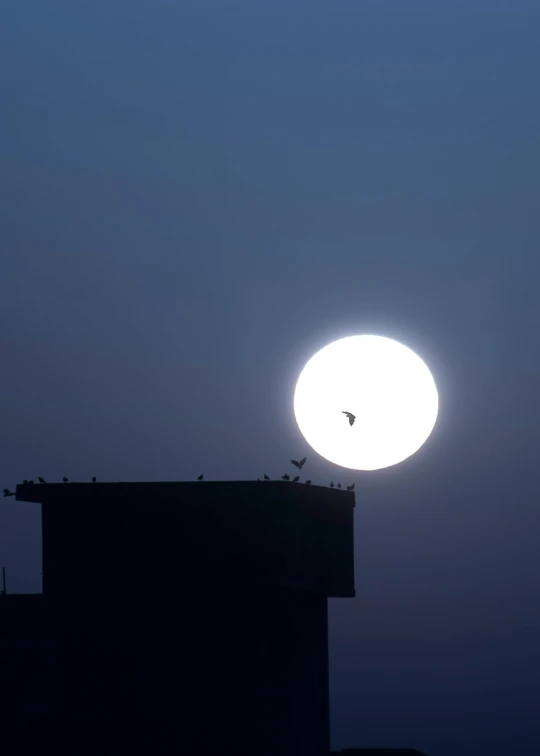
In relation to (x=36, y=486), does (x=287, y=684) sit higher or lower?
lower

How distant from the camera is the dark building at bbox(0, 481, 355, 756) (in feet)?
142

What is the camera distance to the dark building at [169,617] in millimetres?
43250

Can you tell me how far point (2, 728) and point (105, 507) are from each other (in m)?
9.50

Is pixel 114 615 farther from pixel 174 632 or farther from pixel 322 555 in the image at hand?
pixel 322 555

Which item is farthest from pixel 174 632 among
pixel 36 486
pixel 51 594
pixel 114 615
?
pixel 36 486

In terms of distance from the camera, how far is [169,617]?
44.7m

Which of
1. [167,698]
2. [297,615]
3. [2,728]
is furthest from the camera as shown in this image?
[297,615]

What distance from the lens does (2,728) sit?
134 feet

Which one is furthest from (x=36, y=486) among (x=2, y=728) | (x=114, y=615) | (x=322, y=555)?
(x=322, y=555)

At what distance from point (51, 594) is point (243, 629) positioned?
8.04 m

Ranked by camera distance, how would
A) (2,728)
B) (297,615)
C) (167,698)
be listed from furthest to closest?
(297,615) → (167,698) → (2,728)

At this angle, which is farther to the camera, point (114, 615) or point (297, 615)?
point (297, 615)

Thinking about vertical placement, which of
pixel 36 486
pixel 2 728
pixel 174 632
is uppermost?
pixel 36 486

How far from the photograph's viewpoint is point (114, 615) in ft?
145
